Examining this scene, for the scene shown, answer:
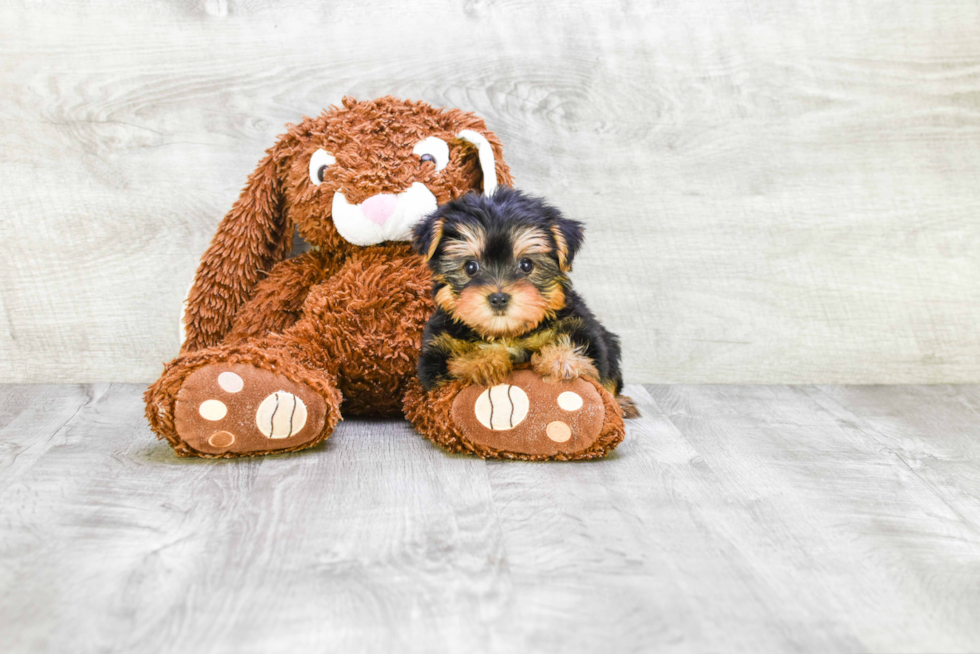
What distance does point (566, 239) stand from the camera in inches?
63.2

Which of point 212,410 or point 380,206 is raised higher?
point 380,206

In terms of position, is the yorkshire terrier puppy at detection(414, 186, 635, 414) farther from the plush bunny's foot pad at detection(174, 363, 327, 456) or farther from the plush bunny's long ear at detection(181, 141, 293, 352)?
the plush bunny's long ear at detection(181, 141, 293, 352)

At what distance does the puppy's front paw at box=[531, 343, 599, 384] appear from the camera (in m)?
1.67

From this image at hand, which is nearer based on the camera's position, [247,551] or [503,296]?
[247,551]

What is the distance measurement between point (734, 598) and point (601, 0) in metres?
1.76

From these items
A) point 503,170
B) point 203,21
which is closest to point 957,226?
point 503,170

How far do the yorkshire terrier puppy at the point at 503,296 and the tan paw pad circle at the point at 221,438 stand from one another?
1.33 ft

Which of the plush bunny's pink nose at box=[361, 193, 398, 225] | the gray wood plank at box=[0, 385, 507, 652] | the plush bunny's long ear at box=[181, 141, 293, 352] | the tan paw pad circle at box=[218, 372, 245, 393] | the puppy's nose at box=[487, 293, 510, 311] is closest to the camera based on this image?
the gray wood plank at box=[0, 385, 507, 652]

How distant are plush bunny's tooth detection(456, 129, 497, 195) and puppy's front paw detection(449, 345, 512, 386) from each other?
1.33 ft

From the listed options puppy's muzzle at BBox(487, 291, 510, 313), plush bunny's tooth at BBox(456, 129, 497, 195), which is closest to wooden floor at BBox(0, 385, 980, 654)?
puppy's muzzle at BBox(487, 291, 510, 313)

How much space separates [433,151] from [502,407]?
659mm

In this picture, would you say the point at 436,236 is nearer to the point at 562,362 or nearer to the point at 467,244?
the point at 467,244

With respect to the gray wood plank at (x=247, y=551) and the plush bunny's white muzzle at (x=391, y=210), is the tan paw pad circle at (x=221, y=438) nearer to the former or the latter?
the gray wood plank at (x=247, y=551)

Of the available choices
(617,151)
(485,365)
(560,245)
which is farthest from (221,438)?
(617,151)
